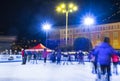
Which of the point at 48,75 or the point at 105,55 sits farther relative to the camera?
the point at 48,75

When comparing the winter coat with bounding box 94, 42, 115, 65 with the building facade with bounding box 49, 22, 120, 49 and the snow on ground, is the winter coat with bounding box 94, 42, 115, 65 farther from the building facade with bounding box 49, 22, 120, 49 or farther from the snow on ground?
the building facade with bounding box 49, 22, 120, 49

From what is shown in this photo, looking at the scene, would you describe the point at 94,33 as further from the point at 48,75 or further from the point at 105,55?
the point at 105,55

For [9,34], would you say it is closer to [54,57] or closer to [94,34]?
[94,34]

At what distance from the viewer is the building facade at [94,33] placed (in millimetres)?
84000

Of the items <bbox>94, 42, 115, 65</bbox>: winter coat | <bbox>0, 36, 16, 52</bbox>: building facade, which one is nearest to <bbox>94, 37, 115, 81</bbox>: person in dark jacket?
<bbox>94, 42, 115, 65</bbox>: winter coat

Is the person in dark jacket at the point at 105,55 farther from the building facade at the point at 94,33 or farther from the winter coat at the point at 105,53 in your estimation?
the building facade at the point at 94,33

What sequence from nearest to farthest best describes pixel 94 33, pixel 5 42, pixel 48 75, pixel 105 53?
pixel 105 53
pixel 48 75
pixel 5 42
pixel 94 33

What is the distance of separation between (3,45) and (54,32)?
110 ft

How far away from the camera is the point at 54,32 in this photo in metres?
104

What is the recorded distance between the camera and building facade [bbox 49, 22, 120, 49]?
276 feet

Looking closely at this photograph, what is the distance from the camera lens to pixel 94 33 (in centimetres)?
9112

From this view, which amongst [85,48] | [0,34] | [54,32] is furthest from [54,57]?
[54,32]

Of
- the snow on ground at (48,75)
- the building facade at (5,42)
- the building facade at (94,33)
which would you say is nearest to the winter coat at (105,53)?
the snow on ground at (48,75)

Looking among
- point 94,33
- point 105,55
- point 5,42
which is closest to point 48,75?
point 105,55
